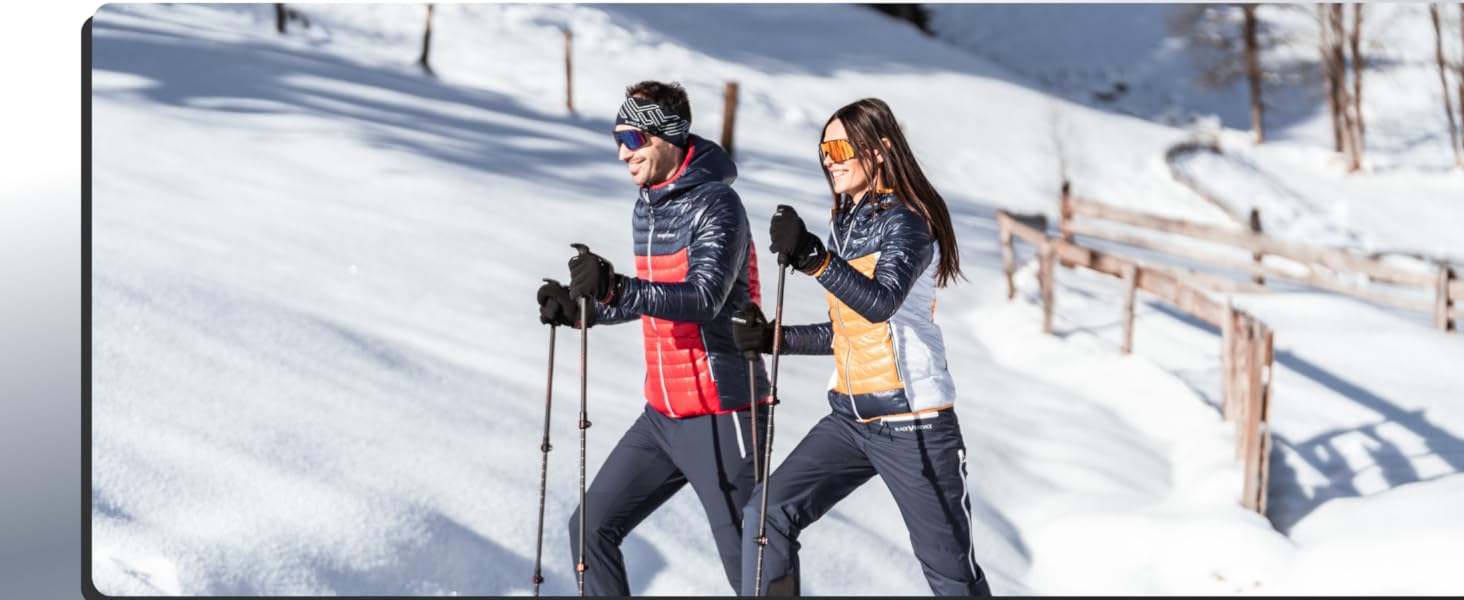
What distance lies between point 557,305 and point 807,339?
27.2 inches

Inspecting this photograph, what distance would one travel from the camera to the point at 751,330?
345cm

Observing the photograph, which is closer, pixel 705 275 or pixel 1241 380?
pixel 705 275

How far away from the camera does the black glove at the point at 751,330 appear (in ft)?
11.3

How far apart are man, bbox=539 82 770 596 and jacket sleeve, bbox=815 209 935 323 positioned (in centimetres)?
35

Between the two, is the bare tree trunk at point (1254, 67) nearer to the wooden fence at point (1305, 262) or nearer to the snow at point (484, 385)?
the wooden fence at point (1305, 262)

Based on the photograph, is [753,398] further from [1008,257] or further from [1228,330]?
[1008,257]

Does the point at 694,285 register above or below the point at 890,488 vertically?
above

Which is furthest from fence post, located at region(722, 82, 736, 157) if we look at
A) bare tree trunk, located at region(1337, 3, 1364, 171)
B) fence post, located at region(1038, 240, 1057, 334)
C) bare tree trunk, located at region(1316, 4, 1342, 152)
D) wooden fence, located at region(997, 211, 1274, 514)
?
bare tree trunk, located at region(1316, 4, 1342, 152)

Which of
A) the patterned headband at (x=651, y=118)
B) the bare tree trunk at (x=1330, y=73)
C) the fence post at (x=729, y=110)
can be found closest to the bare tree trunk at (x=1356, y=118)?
the bare tree trunk at (x=1330, y=73)

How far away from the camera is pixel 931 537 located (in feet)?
11.0

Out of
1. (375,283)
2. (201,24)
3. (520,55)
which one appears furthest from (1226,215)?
(375,283)

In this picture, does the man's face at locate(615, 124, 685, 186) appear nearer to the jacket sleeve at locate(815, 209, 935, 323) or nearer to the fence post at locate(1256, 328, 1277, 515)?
the jacket sleeve at locate(815, 209, 935, 323)

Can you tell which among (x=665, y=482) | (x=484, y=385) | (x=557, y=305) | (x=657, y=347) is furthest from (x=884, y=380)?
(x=484, y=385)

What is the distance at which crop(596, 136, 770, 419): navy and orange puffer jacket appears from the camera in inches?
129
